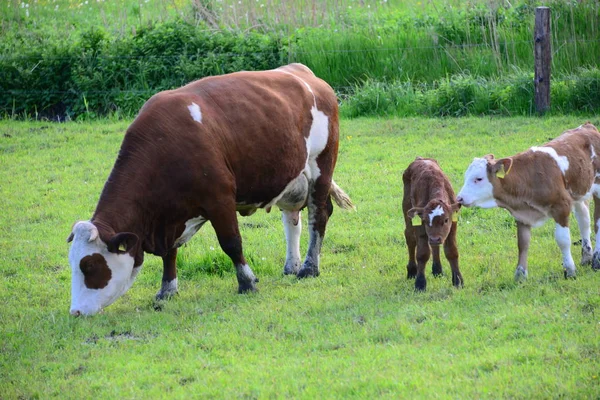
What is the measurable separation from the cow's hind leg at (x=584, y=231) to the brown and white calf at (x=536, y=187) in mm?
39

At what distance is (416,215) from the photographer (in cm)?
802

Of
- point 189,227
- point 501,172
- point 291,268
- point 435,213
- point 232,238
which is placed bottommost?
point 291,268

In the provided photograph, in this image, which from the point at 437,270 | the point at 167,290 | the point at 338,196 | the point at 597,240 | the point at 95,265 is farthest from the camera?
the point at 338,196

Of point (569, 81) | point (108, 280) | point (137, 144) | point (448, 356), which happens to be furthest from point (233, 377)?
point (569, 81)

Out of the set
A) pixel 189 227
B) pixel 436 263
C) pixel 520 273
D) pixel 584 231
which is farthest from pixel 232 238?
pixel 584 231

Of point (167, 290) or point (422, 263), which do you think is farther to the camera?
point (167, 290)

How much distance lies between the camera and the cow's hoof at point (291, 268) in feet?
31.8

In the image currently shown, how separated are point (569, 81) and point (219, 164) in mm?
8916

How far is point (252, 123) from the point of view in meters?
8.88

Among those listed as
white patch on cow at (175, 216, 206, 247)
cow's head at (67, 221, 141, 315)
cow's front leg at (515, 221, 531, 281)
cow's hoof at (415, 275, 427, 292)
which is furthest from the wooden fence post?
cow's head at (67, 221, 141, 315)

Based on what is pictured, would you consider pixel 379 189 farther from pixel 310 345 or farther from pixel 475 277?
pixel 310 345

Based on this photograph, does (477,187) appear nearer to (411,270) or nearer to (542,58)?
(411,270)

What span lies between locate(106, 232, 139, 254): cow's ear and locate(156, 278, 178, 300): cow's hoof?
0.94m

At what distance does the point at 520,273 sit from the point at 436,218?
1005 millimetres
